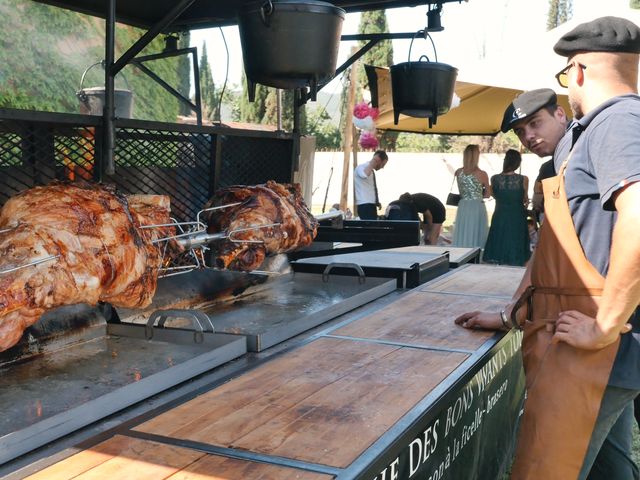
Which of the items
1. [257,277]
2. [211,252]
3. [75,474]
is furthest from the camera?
[257,277]

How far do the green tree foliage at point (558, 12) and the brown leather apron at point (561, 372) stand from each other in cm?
3988

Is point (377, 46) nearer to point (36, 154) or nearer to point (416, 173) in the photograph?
point (416, 173)

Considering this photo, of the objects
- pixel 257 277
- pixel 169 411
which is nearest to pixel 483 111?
pixel 257 277

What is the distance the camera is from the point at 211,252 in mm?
2781

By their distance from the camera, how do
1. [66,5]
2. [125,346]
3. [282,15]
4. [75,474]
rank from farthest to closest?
[66,5]
[282,15]
[125,346]
[75,474]

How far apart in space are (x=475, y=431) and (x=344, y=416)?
102 centimetres

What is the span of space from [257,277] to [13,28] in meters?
12.4

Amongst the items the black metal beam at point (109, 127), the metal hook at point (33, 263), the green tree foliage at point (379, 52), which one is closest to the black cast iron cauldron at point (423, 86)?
the black metal beam at point (109, 127)

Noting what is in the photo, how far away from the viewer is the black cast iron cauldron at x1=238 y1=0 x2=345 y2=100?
223 centimetres

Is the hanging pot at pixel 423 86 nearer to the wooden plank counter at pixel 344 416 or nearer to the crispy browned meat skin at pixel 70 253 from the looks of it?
the wooden plank counter at pixel 344 416

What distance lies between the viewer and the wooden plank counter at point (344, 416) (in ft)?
4.47

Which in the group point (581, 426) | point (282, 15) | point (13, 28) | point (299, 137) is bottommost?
point (581, 426)

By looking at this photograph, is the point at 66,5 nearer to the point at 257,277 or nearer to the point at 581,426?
the point at 257,277

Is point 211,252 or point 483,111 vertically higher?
point 483,111
